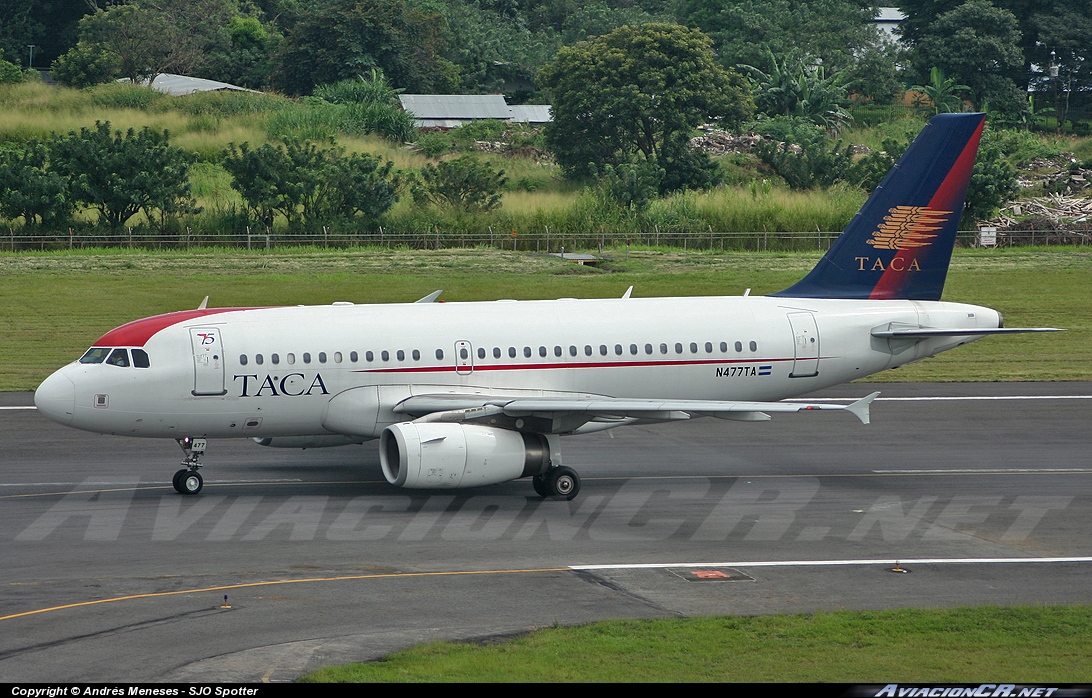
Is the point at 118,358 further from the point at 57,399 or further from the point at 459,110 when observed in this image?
the point at 459,110

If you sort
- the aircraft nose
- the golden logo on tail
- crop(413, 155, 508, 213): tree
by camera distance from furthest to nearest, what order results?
crop(413, 155, 508, 213): tree → the golden logo on tail → the aircraft nose

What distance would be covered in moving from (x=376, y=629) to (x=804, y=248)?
227ft

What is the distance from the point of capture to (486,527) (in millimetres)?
26484

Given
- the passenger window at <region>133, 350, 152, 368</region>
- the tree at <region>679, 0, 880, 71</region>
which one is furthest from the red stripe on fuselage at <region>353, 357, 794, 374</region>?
the tree at <region>679, 0, 880, 71</region>

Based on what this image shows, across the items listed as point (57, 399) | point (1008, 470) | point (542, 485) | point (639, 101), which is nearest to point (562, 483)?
point (542, 485)

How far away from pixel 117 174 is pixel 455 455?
62.2 meters

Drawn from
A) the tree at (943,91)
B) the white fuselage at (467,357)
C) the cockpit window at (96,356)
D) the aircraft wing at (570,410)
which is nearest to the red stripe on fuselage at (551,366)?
the white fuselage at (467,357)

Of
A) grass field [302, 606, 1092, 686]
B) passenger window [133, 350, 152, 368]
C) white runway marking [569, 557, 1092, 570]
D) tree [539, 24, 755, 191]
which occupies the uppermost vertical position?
tree [539, 24, 755, 191]

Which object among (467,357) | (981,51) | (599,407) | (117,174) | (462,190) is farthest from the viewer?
(981,51)

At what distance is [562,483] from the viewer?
2881 cm

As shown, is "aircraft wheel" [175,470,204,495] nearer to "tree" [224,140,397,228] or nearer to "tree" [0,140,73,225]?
"tree" [224,140,397,228]

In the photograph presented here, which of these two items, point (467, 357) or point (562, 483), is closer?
point (562, 483)

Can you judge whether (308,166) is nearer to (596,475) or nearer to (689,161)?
(689,161)

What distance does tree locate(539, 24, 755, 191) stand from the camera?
9981 centimetres
